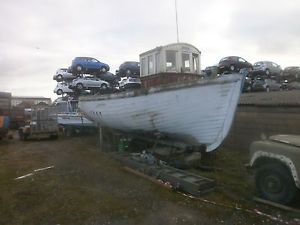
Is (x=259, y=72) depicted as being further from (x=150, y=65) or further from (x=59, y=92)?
(x=150, y=65)

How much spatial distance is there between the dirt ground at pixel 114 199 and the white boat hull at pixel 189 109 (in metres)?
1.23

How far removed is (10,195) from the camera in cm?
811

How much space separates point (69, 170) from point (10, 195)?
8.39 ft

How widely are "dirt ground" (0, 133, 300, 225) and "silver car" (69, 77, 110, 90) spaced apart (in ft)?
41.3

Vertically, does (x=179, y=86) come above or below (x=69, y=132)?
above

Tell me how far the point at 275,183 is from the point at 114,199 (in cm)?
333

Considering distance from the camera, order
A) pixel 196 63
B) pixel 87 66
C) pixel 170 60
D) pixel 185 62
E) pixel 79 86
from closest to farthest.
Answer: pixel 170 60 < pixel 185 62 < pixel 196 63 < pixel 79 86 < pixel 87 66

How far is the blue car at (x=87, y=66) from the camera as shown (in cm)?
2500

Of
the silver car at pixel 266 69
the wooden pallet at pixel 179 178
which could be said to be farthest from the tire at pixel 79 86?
the wooden pallet at pixel 179 178

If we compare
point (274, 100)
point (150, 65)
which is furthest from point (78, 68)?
point (274, 100)

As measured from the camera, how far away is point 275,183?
6965 millimetres

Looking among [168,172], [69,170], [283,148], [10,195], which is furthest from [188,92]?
[10,195]

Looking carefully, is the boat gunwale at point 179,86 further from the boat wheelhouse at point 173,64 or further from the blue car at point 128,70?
the blue car at point 128,70

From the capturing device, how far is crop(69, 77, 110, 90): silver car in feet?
78.1
